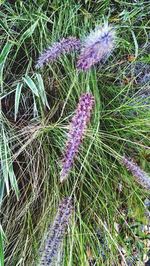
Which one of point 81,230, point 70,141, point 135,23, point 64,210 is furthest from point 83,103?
point 135,23

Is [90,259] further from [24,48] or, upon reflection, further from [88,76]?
[24,48]

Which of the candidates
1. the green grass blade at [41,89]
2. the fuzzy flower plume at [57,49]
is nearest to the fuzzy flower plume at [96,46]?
the fuzzy flower plume at [57,49]

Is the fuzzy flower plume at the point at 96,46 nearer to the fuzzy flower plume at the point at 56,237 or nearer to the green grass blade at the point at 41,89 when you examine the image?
the green grass blade at the point at 41,89

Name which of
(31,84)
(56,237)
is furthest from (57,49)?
(56,237)

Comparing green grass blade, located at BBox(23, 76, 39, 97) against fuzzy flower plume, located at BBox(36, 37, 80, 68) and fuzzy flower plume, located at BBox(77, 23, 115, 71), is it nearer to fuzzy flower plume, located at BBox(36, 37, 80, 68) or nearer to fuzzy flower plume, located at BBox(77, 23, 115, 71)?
fuzzy flower plume, located at BBox(36, 37, 80, 68)

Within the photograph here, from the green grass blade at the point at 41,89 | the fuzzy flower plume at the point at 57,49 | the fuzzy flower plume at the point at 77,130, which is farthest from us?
the green grass blade at the point at 41,89
